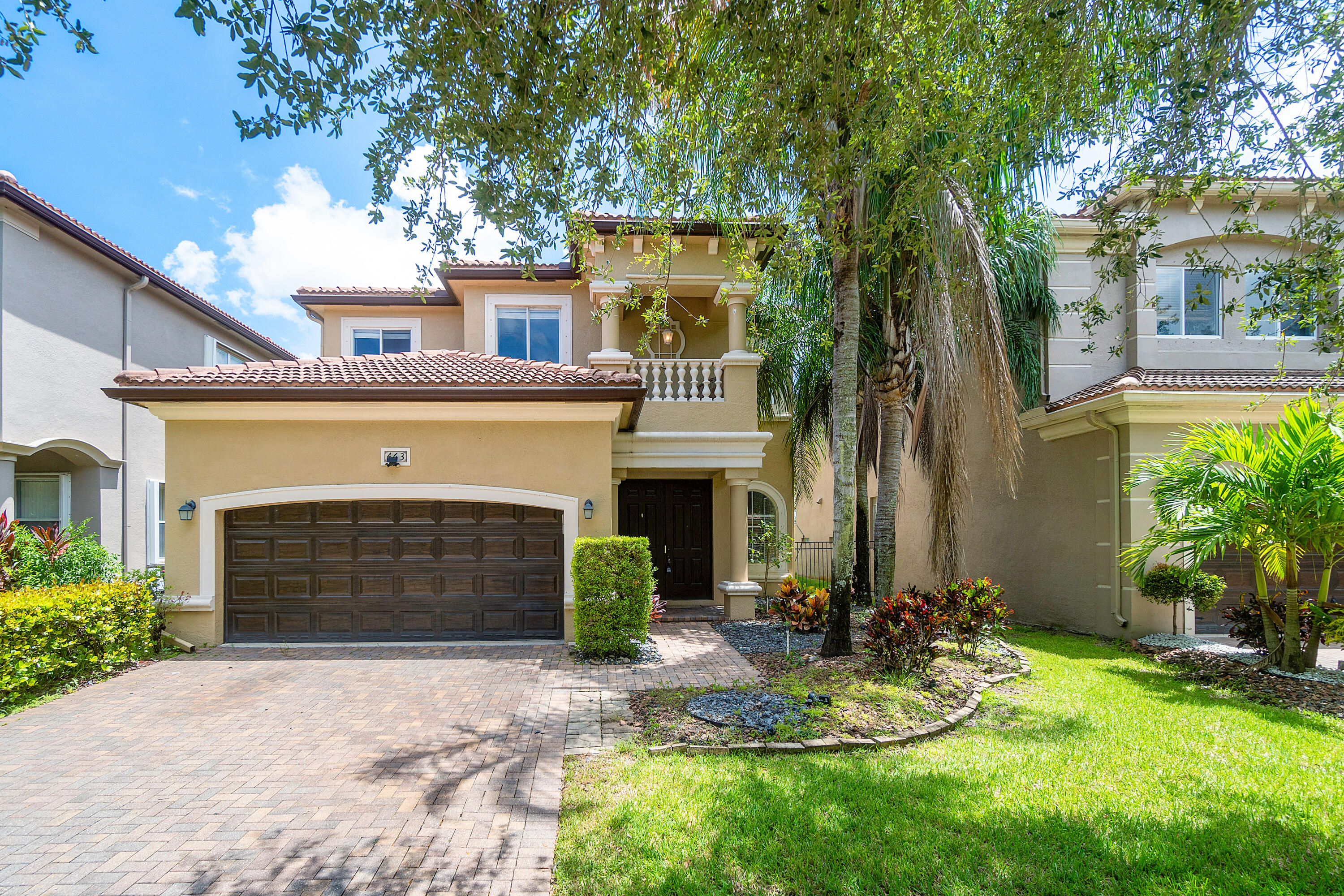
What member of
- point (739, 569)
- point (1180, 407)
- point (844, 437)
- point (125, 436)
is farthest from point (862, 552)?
point (125, 436)

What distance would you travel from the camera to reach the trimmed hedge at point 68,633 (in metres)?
6.91

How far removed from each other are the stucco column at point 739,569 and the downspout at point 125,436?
12278mm

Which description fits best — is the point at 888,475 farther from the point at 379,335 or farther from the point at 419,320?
the point at 379,335

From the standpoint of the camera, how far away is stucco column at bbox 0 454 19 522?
1068 centimetres

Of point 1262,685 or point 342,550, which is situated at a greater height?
point 342,550

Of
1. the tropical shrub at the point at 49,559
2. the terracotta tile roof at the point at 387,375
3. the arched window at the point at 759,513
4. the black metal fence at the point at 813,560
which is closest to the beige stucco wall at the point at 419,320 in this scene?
the terracotta tile roof at the point at 387,375

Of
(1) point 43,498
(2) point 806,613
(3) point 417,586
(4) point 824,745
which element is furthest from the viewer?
(1) point 43,498

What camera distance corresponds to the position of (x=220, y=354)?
17000 millimetres

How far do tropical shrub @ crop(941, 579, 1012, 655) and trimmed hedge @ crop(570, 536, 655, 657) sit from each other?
417 cm

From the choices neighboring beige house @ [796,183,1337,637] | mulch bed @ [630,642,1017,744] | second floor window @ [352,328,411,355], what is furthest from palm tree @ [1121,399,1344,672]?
second floor window @ [352,328,411,355]

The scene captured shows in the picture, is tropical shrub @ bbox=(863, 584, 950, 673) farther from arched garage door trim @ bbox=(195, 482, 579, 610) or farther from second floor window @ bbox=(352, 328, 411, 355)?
second floor window @ bbox=(352, 328, 411, 355)

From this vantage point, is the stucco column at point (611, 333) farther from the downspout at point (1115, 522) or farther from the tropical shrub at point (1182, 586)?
the tropical shrub at point (1182, 586)

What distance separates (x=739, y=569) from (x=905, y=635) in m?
5.40

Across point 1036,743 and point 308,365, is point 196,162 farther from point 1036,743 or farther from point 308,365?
point 1036,743
